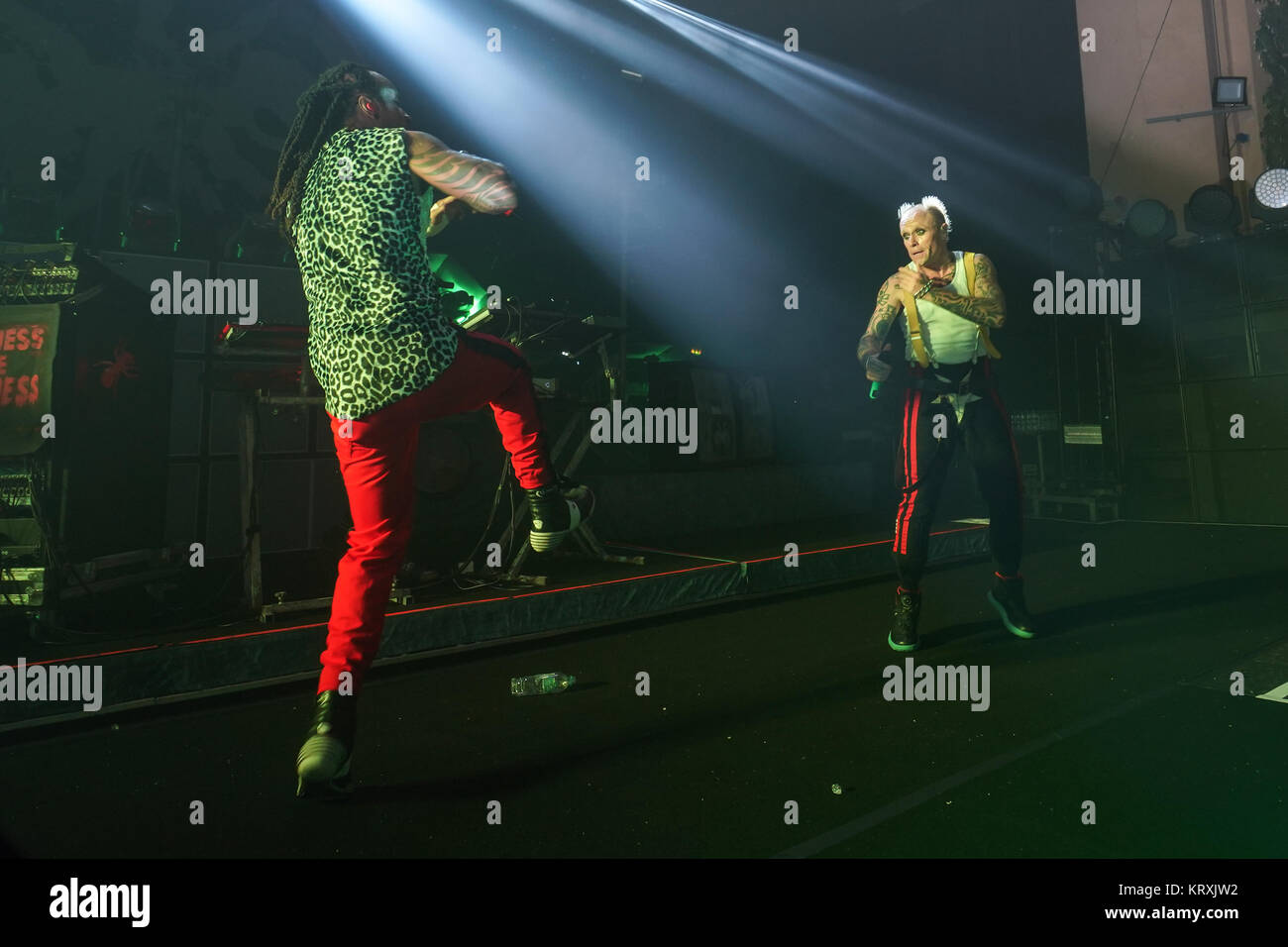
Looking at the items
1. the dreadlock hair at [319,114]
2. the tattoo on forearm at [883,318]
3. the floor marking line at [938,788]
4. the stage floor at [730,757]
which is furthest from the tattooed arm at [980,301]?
the dreadlock hair at [319,114]

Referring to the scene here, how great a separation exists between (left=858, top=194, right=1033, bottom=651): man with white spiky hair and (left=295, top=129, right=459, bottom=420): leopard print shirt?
1.72 meters

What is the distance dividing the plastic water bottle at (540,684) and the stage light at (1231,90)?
29.1ft

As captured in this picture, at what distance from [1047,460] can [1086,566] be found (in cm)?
411

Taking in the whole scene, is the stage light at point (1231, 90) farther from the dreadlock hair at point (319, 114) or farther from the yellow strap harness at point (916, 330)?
the dreadlock hair at point (319, 114)

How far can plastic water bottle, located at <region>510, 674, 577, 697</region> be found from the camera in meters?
2.56

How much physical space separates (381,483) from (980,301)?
2.23m

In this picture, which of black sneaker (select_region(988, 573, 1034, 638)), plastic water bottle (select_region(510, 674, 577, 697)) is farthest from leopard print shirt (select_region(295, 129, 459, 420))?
black sneaker (select_region(988, 573, 1034, 638))

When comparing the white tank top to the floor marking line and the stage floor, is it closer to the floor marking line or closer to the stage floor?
the stage floor

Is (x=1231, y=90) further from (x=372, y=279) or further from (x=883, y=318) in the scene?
(x=372, y=279)

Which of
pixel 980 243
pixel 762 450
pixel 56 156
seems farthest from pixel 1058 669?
pixel 980 243

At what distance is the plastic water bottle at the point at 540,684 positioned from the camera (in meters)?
2.56
